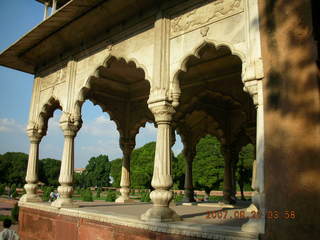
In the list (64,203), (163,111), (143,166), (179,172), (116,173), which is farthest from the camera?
(116,173)

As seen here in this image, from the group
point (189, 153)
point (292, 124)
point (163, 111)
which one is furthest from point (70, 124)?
point (292, 124)

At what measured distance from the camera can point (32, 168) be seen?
1087 centimetres

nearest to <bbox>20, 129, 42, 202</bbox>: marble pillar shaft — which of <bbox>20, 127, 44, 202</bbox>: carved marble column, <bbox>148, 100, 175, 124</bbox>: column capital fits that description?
<bbox>20, 127, 44, 202</bbox>: carved marble column

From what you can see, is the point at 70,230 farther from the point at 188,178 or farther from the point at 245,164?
the point at 245,164

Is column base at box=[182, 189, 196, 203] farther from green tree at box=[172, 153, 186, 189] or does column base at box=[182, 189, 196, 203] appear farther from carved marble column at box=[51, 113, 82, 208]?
green tree at box=[172, 153, 186, 189]

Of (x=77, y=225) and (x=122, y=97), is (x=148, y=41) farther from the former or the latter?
(x=122, y=97)

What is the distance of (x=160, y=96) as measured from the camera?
21.3 ft

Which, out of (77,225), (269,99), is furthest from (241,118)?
(269,99)

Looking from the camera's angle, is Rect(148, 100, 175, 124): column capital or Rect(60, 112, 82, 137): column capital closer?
Rect(148, 100, 175, 124): column capital

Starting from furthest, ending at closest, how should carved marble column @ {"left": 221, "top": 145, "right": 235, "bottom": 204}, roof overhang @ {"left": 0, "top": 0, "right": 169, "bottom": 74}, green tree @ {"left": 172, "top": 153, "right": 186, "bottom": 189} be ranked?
1. green tree @ {"left": 172, "top": 153, "right": 186, "bottom": 189}
2. carved marble column @ {"left": 221, "top": 145, "right": 235, "bottom": 204}
3. roof overhang @ {"left": 0, "top": 0, "right": 169, "bottom": 74}

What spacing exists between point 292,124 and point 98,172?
268ft

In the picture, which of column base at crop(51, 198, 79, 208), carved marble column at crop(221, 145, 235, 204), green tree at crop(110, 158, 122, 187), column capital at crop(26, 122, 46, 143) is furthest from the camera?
green tree at crop(110, 158, 122, 187)

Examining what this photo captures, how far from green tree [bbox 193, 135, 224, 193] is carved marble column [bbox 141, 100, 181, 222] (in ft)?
99.9

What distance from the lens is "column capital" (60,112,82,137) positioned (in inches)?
361
